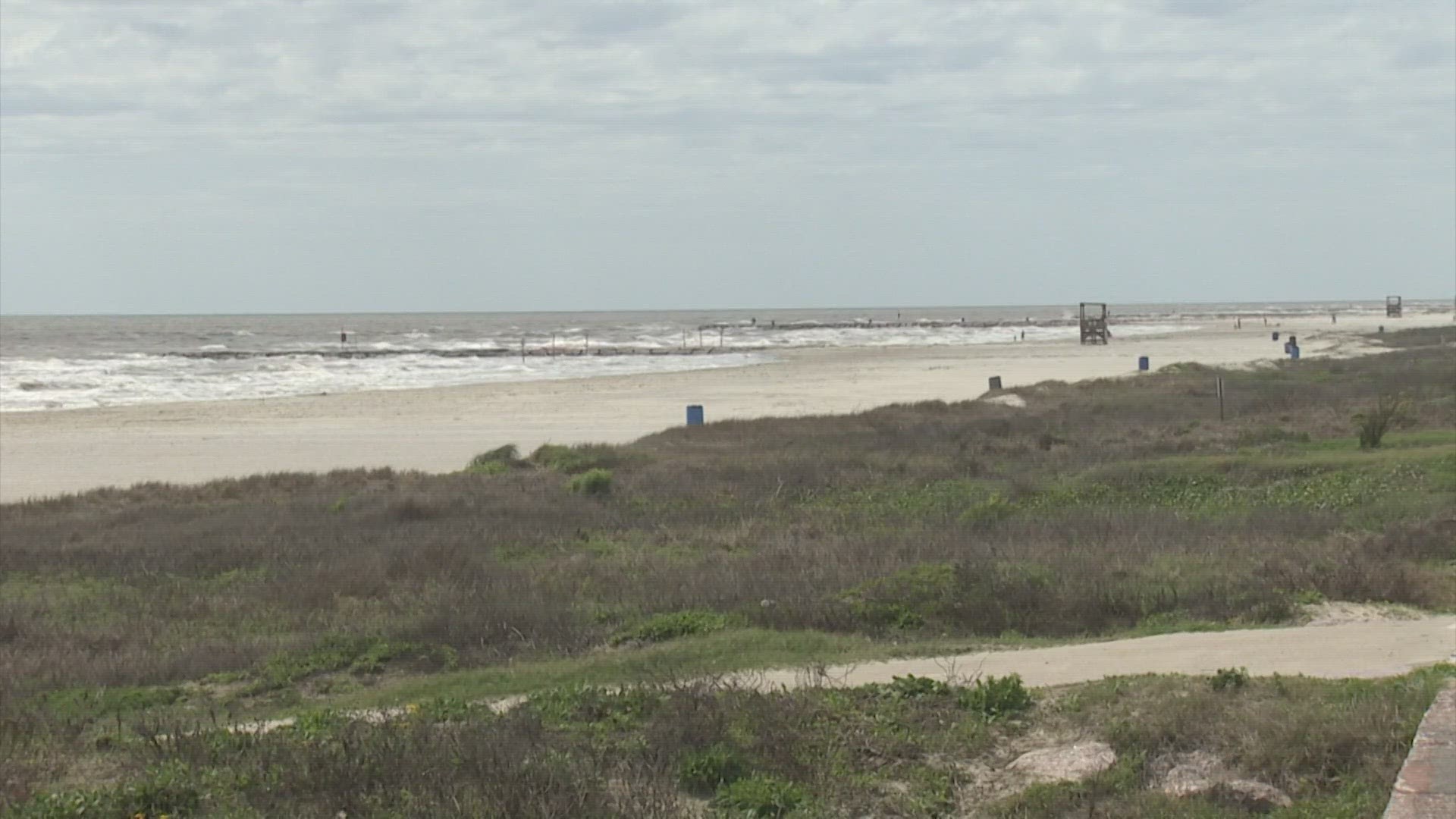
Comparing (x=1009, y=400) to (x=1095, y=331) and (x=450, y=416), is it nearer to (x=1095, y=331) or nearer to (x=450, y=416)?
(x=450, y=416)

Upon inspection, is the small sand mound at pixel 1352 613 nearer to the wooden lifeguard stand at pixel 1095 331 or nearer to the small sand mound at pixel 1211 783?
the small sand mound at pixel 1211 783

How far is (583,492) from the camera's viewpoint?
20078 mm

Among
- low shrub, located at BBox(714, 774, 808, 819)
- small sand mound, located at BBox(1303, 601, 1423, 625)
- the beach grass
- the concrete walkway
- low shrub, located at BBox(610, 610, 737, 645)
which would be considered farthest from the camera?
low shrub, located at BBox(610, 610, 737, 645)

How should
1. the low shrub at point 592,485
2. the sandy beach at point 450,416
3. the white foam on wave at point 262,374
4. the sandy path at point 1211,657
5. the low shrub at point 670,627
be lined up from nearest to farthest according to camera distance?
the sandy path at point 1211,657 < the low shrub at point 670,627 < the low shrub at point 592,485 < the sandy beach at point 450,416 < the white foam on wave at point 262,374

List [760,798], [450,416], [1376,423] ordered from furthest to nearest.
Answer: [450,416] < [1376,423] < [760,798]

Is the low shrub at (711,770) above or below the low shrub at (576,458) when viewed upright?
above

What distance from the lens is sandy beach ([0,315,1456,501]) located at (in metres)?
30.5

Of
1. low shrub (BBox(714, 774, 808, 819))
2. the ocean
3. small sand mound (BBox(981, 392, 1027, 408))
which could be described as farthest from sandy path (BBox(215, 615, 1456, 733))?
the ocean

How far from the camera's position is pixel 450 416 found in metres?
42.9

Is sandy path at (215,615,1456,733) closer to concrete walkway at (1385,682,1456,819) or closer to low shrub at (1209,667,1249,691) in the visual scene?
low shrub at (1209,667,1249,691)

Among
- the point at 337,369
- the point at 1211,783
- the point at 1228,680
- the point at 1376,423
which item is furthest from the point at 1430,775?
the point at 337,369

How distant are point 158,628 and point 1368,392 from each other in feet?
91.1

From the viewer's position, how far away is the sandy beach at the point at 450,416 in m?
30.5

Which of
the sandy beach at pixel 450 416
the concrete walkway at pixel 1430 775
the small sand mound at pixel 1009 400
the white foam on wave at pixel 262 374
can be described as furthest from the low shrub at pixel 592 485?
the white foam on wave at pixel 262 374
